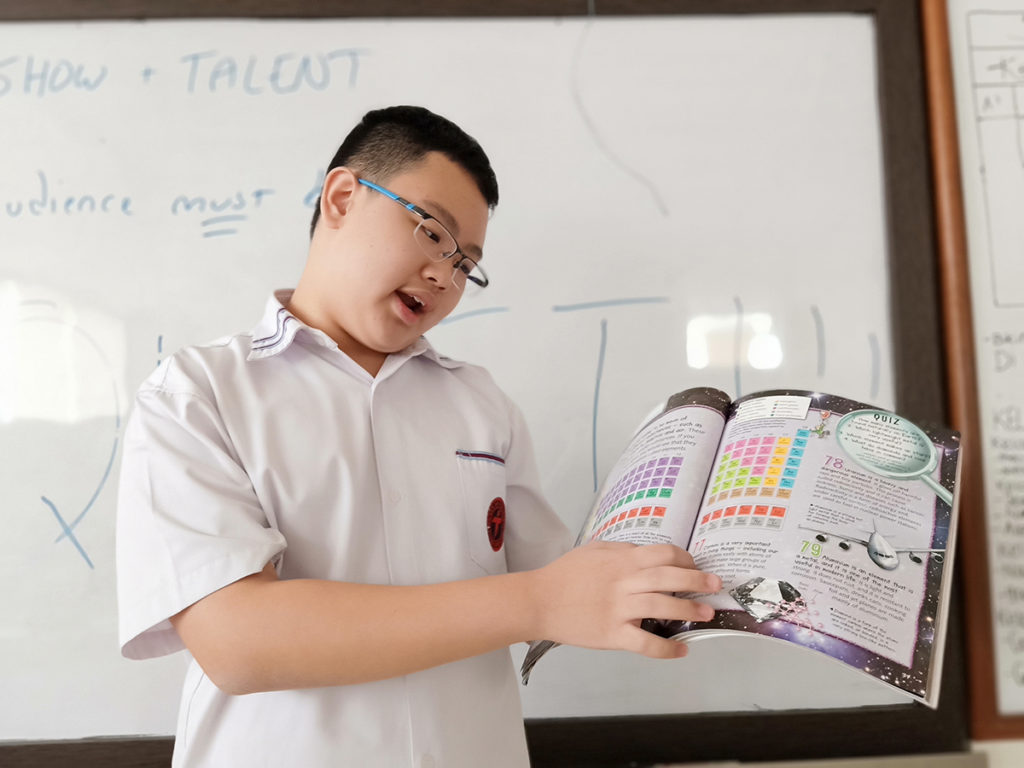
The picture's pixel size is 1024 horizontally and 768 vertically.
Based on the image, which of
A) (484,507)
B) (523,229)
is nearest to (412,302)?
(484,507)

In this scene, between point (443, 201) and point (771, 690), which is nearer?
point (443, 201)

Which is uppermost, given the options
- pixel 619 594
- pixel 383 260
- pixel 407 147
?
pixel 407 147

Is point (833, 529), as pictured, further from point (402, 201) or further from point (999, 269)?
point (999, 269)

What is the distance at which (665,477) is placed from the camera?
1.91 feet

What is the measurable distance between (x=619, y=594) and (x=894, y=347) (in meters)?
0.63

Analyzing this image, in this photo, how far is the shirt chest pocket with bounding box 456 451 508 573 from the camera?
0.67 m

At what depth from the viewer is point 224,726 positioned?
60cm

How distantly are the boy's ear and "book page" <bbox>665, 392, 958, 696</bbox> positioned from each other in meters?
0.38

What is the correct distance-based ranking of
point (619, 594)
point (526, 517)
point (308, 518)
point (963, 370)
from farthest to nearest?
point (963, 370), point (526, 517), point (308, 518), point (619, 594)

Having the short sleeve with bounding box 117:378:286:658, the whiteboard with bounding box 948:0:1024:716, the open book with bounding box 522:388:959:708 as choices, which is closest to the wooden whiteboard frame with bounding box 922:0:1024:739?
the whiteboard with bounding box 948:0:1024:716

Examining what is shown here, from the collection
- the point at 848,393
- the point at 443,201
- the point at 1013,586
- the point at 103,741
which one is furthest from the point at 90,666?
the point at 1013,586

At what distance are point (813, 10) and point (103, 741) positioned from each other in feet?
4.06

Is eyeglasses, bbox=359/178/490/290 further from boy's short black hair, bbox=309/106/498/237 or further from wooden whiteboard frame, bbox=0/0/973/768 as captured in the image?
wooden whiteboard frame, bbox=0/0/973/768

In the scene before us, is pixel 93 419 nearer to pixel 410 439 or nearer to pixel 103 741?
pixel 103 741
